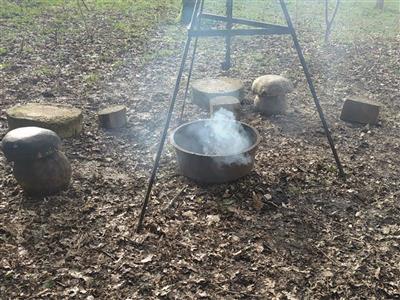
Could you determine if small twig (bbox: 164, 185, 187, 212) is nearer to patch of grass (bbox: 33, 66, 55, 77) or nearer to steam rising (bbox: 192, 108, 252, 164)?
steam rising (bbox: 192, 108, 252, 164)

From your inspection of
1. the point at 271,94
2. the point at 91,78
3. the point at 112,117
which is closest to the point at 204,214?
the point at 112,117

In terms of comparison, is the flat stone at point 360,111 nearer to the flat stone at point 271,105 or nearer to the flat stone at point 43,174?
the flat stone at point 271,105

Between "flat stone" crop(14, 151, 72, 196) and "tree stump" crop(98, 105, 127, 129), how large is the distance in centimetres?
168

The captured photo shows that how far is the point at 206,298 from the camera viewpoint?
336 centimetres

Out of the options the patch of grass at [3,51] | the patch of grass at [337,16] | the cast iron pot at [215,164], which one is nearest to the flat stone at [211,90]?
the cast iron pot at [215,164]

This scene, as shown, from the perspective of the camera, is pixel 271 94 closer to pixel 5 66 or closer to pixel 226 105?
pixel 226 105

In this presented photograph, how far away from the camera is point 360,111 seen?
256 inches

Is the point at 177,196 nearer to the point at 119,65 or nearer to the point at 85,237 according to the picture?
the point at 85,237

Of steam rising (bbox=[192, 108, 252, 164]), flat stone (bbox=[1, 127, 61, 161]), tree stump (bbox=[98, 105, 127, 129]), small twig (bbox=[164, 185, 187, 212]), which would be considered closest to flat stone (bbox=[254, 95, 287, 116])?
steam rising (bbox=[192, 108, 252, 164])

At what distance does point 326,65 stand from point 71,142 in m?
6.51

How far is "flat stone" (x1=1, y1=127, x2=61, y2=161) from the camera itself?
4.18m

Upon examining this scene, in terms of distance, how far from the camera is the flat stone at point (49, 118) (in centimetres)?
544

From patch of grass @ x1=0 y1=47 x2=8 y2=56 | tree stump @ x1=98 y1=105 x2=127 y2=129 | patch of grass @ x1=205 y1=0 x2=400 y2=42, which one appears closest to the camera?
tree stump @ x1=98 y1=105 x2=127 y2=129

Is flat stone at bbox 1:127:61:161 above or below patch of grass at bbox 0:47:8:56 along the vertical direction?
above
